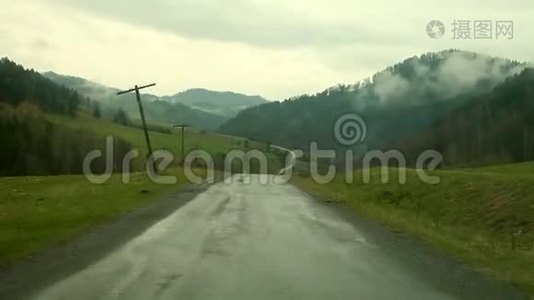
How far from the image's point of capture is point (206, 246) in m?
15.8

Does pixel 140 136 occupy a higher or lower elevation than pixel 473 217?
higher

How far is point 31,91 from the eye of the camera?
539 feet

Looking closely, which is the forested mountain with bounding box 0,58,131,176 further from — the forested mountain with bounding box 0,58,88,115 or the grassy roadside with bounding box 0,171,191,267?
the grassy roadside with bounding box 0,171,191,267

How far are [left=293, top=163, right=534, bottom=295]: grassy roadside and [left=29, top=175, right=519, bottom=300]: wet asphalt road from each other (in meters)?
0.95

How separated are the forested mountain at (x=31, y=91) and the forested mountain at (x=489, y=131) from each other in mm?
82517

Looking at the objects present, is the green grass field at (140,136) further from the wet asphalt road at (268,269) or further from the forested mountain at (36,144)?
the wet asphalt road at (268,269)

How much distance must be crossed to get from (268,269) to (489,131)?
139m

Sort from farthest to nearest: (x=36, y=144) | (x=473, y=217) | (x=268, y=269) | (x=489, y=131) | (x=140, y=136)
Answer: (x=140, y=136)
(x=489, y=131)
(x=36, y=144)
(x=473, y=217)
(x=268, y=269)

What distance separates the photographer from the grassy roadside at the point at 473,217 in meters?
14.6

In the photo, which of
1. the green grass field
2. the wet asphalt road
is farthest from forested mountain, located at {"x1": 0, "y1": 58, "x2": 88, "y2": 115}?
the wet asphalt road

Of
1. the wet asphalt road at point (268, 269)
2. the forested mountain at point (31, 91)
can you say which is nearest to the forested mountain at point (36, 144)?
the forested mountain at point (31, 91)

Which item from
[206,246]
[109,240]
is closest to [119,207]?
[109,240]

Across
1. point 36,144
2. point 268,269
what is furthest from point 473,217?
point 36,144

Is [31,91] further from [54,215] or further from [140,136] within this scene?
[54,215]
